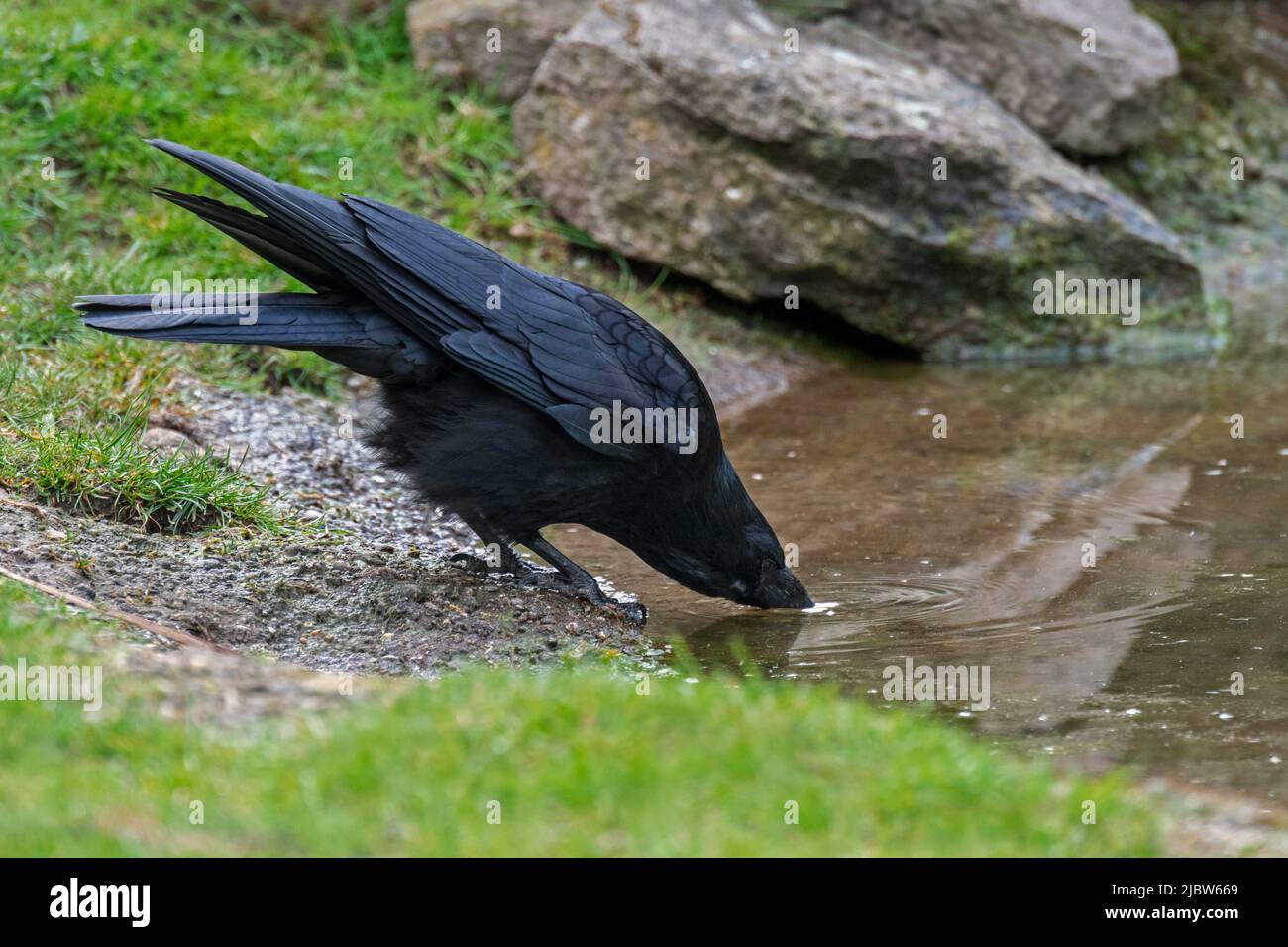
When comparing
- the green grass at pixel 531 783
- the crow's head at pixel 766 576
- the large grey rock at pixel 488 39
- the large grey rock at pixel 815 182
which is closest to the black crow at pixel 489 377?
the crow's head at pixel 766 576

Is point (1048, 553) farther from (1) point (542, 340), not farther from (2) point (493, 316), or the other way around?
(2) point (493, 316)

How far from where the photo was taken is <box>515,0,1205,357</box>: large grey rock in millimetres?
7754

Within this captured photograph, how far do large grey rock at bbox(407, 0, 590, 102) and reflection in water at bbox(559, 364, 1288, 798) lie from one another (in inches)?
113

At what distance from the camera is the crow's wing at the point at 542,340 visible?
4.46 meters

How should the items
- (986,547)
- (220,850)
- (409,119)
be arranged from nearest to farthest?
(220,850) < (986,547) < (409,119)

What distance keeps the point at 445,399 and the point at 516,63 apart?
4831 mm

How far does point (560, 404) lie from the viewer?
4.49 m

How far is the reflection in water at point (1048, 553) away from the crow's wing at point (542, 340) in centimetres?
79

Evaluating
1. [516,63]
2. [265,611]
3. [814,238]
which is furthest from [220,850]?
[516,63]

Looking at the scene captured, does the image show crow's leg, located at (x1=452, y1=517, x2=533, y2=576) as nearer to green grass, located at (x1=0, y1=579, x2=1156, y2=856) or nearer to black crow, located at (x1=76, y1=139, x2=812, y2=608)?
black crow, located at (x1=76, y1=139, x2=812, y2=608)

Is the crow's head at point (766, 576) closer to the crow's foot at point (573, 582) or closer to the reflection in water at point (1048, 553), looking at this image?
the reflection in water at point (1048, 553)

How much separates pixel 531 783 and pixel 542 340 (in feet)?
7.14

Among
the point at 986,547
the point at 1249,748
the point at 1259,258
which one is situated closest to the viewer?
the point at 1249,748
